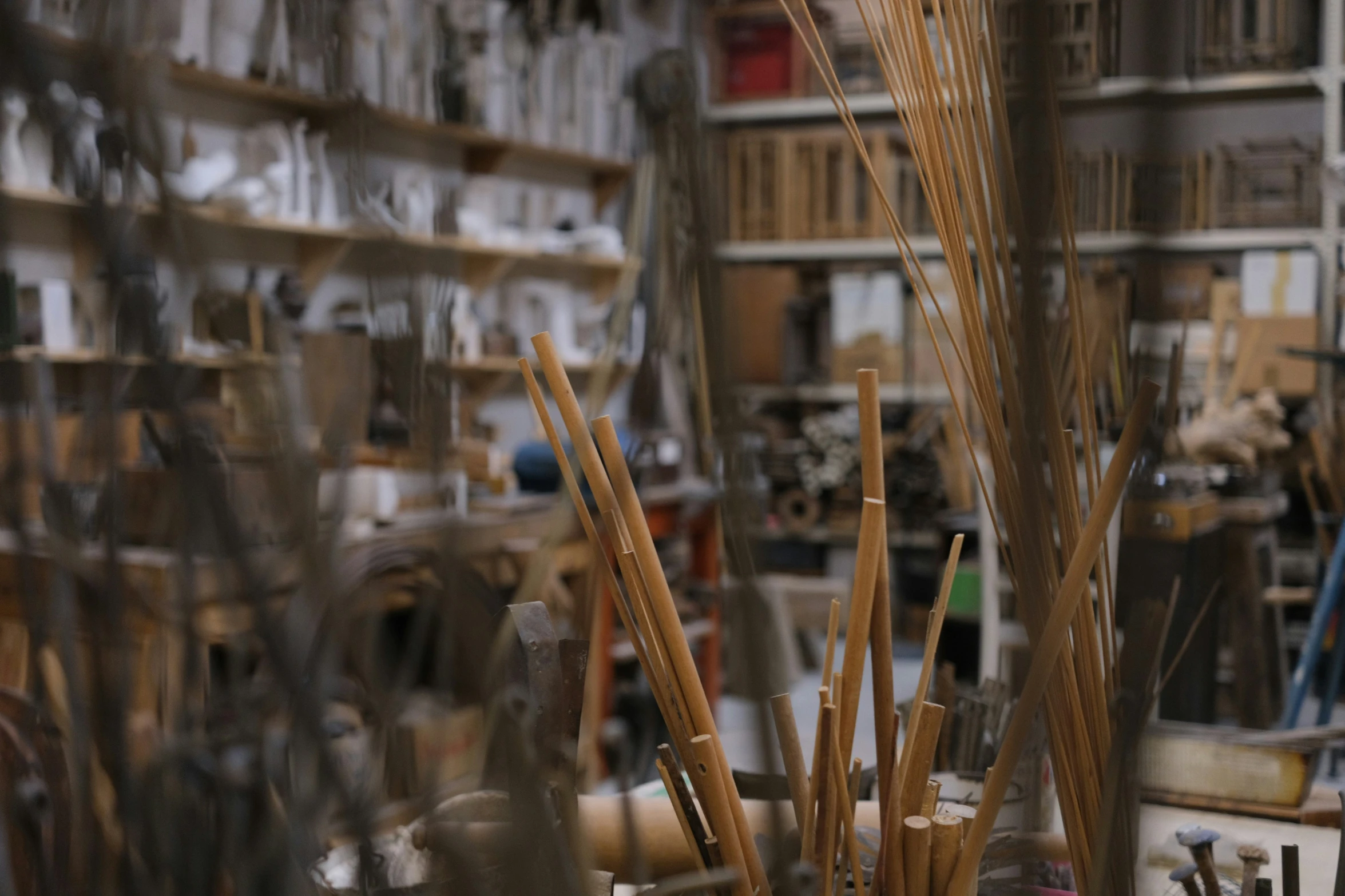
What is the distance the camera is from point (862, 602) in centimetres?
49

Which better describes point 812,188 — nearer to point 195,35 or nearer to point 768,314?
point 768,314

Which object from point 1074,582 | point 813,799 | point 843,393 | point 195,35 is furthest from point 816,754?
point 843,393

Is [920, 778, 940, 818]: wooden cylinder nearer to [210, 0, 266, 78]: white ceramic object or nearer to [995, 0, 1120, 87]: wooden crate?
[995, 0, 1120, 87]: wooden crate

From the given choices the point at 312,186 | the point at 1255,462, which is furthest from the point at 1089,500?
the point at 1255,462

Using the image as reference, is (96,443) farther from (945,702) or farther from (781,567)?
(781,567)

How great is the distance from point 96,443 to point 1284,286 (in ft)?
14.7

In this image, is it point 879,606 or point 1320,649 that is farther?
point 1320,649

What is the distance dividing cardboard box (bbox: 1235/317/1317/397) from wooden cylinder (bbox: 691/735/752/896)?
4.09m

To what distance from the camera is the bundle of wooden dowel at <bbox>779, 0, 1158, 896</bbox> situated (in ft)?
1.38

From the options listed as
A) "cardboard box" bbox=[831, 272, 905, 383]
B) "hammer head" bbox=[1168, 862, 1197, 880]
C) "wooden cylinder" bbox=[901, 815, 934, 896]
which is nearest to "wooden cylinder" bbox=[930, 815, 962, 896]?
"wooden cylinder" bbox=[901, 815, 934, 896]

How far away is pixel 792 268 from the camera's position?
532 centimetres

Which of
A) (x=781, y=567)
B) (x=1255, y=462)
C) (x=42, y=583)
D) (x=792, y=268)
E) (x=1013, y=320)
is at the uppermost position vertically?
(x=792, y=268)

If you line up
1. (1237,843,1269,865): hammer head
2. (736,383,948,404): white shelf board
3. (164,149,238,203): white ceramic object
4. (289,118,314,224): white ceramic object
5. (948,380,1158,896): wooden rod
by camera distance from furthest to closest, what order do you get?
1. (736,383,948,404): white shelf board
2. (289,118,314,224): white ceramic object
3. (164,149,238,203): white ceramic object
4. (1237,843,1269,865): hammer head
5. (948,380,1158,896): wooden rod

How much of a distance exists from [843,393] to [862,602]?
4.72 m
